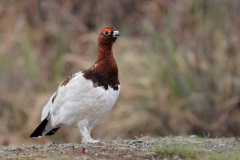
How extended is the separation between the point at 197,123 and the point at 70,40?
4.27 metres

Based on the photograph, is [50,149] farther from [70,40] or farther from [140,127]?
[70,40]

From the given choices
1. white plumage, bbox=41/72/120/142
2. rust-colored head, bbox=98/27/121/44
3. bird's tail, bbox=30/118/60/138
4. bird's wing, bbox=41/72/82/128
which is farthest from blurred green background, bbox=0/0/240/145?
white plumage, bbox=41/72/120/142

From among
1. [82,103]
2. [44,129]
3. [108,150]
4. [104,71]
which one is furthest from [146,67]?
[108,150]

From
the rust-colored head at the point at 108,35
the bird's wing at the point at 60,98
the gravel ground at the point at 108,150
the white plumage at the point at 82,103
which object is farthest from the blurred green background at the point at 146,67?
the gravel ground at the point at 108,150

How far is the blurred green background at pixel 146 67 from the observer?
42.3ft

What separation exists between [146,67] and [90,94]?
18.9 feet

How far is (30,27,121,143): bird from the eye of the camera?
817cm

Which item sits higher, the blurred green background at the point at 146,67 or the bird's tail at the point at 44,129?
the blurred green background at the point at 146,67

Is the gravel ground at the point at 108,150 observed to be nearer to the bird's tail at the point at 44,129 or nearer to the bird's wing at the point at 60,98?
the bird's wing at the point at 60,98

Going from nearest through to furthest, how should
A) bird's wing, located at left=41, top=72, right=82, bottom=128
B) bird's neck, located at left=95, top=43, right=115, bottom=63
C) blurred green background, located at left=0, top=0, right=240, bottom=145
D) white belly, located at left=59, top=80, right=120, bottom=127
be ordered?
white belly, located at left=59, top=80, right=120, bottom=127, bird's wing, located at left=41, top=72, right=82, bottom=128, bird's neck, located at left=95, top=43, right=115, bottom=63, blurred green background, located at left=0, top=0, right=240, bottom=145

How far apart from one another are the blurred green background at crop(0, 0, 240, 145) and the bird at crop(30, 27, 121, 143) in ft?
13.9

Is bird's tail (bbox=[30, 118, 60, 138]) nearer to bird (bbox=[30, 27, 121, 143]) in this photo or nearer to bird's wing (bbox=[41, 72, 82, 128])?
Answer: bird's wing (bbox=[41, 72, 82, 128])

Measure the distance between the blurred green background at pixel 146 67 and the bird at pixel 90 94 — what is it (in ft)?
13.9

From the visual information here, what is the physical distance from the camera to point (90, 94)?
26.8 ft
